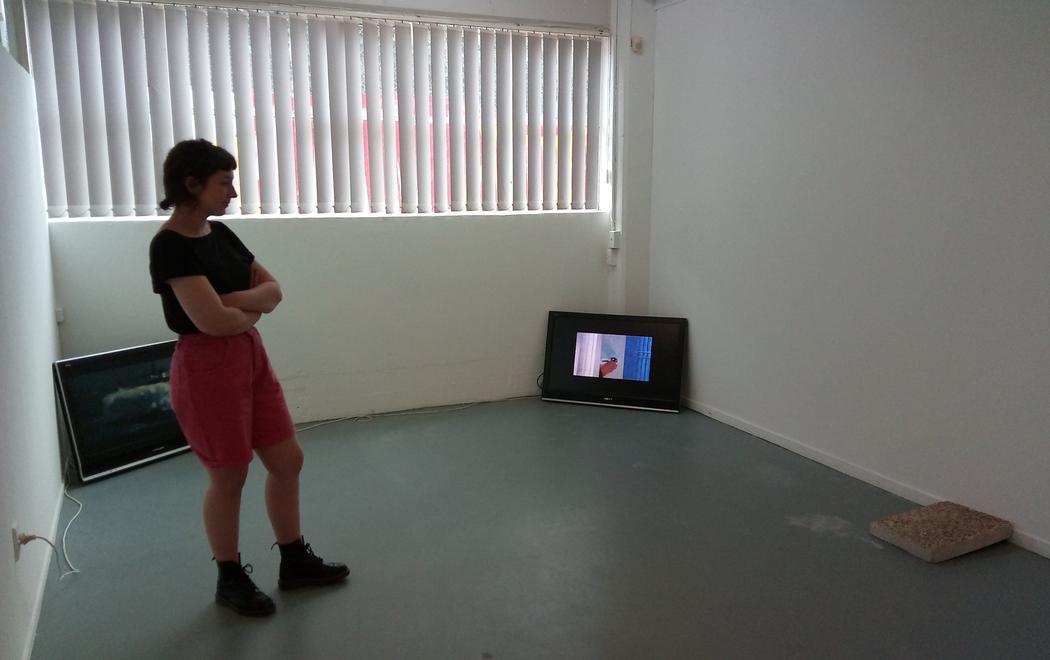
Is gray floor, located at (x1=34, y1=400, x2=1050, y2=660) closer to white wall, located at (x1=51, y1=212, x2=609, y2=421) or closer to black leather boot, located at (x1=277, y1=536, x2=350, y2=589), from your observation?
black leather boot, located at (x1=277, y1=536, x2=350, y2=589)

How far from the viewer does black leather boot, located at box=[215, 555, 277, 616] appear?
91.6 inches

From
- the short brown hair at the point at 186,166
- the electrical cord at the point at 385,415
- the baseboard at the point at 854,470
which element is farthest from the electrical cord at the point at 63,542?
the baseboard at the point at 854,470

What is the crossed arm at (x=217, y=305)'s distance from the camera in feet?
6.66

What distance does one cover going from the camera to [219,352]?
2137mm

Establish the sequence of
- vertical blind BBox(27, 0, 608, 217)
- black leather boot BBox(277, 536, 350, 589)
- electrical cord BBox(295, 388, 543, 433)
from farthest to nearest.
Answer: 1. electrical cord BBox(295, 388, 543, 433)
2. vertical blind BBox(27, 0, 608, 217)
3. black leather boot BBox(277, 536, 350, 589)

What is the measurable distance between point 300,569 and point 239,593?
213mm

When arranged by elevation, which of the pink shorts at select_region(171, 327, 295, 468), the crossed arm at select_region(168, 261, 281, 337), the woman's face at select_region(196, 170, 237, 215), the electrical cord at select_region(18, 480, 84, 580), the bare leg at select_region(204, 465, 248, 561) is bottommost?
the electrical cord at select_region(18, 480, 84, 580)

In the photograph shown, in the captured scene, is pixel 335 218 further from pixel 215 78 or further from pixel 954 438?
pixel 954 438

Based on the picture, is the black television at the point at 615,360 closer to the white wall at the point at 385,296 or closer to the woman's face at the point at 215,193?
the white wall at the point at 385,296

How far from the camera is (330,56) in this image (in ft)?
13.4

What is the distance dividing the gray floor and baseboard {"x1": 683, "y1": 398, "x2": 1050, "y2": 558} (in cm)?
6

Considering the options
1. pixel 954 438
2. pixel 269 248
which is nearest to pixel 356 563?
pixel 269 248

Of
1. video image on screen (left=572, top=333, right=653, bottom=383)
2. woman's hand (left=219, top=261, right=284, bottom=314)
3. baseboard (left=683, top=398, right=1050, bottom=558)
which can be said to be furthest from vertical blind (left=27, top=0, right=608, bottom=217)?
woman's hand (left=219, top=261, right=284, bottom=314)

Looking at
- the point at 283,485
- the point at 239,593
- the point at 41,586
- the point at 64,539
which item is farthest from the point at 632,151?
the point at 41,586
